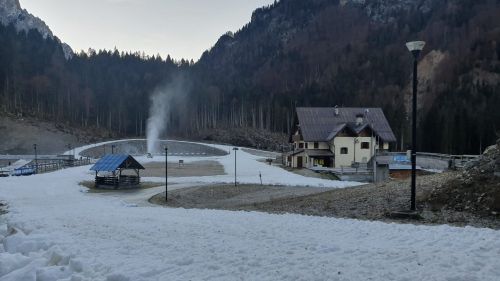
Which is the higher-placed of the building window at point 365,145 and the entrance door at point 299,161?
the building window at point 365,145

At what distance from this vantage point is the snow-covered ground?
7.89 meters

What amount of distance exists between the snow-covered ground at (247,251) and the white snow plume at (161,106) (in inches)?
5050

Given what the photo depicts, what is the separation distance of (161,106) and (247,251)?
172767mm

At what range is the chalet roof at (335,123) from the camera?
65756mm

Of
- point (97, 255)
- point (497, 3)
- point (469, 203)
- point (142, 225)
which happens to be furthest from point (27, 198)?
point (497, 3)

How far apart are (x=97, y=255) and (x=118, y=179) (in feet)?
104

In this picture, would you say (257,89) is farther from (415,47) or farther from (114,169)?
(415,47)

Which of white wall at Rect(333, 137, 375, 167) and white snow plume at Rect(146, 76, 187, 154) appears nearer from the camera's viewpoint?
white wall at Rect(333, 137, 375, 167)

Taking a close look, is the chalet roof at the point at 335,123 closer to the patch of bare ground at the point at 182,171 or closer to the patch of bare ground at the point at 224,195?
the patch of bare ground at the point at 182,171

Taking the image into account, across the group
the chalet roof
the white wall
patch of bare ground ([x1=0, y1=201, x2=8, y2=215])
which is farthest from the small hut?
the white wall

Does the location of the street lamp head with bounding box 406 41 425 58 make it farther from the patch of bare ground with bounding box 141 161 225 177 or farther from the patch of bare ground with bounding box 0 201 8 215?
the patch of bare ground with bounding box 141 161 225 177

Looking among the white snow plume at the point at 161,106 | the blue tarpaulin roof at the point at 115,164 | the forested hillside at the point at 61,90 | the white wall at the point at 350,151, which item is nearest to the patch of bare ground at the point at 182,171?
the blue tarpaulin roof at the point at 115,164

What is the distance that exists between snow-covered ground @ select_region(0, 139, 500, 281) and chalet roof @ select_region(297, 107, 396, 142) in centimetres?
5283

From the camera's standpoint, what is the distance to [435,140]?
8094 cm
